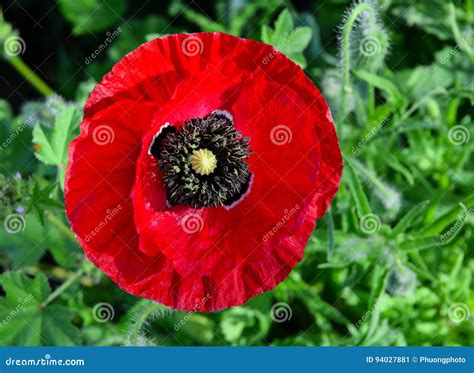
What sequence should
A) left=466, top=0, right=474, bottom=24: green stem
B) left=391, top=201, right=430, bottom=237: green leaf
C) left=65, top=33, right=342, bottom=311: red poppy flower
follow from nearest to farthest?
left=65, top=33, right=342, bottom=311: red poppy flower < left=391, top=201, right=430, bottom=237: green leaf < left=466, top=0, right=474, bottom=24: green stem

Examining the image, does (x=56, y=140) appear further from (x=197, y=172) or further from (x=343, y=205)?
(x=343, y=205)

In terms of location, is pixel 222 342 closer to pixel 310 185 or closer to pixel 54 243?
pixel 54 243

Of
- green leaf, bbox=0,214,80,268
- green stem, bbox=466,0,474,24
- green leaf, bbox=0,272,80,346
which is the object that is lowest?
green leaf, bbox=0,272,80,346

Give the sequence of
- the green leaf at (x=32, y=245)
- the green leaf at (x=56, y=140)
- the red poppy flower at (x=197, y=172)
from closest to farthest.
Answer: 1. the red poppy flower at (x=197, y=172)
2. the green leaf at (x=56, y=140)
3. the green leaf at (x=32, y=245)

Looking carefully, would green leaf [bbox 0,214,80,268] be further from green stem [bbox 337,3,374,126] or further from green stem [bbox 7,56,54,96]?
green stem [bbox 337,3,374,126]

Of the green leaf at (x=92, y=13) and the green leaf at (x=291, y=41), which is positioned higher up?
the green leaf at (x=92, y=13)

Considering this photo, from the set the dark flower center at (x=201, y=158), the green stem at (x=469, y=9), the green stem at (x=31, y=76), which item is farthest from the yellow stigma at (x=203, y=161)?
the green stem at (x=469, y=9)

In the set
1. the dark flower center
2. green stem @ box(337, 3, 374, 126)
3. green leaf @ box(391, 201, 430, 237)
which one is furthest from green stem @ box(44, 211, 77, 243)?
green leaf @ box(391, 201, 430, 237)

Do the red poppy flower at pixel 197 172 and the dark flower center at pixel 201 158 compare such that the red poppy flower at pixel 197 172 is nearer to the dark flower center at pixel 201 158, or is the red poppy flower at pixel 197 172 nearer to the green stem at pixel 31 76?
the dark flower center at pixel 201 158
